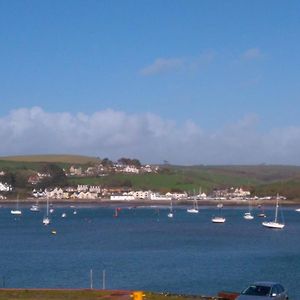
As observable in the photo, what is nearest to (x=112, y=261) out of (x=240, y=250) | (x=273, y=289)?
(x=240, y=250)

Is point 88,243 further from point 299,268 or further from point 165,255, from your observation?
point 299,268

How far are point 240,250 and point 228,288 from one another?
105 feet

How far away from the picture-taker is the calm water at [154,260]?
5009cm

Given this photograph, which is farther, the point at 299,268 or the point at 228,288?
the point at 299,268

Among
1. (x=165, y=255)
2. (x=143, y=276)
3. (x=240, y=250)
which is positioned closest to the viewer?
(x=143, y=276)

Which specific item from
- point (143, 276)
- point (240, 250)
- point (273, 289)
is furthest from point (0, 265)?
point (273, 289)

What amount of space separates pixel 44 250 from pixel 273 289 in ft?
178

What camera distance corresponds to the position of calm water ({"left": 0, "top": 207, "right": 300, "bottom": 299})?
50094 millimetres

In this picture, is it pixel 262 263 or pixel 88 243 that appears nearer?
pixel 262 263

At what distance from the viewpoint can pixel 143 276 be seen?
2099 inches

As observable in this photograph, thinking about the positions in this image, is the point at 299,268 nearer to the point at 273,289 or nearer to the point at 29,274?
the point at 29,274

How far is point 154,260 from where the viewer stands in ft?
220

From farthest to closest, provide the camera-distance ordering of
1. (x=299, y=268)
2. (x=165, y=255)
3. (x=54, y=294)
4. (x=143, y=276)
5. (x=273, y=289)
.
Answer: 1. (x=165, y=255)
2. (x=299, y=268)
3. (x=143, y=276)
4. (x=54, y=294)
5. (x=273, y=289)

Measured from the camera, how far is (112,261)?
66188mm
